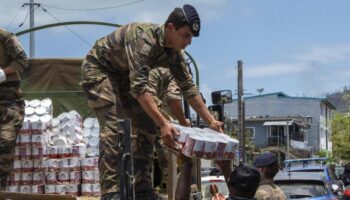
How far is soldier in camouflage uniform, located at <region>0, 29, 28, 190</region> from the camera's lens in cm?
518

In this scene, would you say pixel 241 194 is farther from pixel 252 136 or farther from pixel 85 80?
pixel 252 136

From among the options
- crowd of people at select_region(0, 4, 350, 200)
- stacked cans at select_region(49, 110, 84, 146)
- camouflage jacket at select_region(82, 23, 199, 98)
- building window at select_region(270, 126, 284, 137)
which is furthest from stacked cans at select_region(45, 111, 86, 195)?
building window at select_region(270, 126, 284, 137)

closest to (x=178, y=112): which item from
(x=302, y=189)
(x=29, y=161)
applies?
(x=29, y=161)

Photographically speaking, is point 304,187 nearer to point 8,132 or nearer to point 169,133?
point 8,132

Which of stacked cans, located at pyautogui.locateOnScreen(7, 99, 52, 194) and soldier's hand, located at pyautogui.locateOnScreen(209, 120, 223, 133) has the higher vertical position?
soldier's hand, located at pyautogui.locateOnScreen(209, 120, 223, 133)

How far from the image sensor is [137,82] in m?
3.96

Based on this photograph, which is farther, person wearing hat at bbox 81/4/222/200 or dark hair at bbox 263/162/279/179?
dark hair at bbox 263/162/279/179

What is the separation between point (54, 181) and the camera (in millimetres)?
6781

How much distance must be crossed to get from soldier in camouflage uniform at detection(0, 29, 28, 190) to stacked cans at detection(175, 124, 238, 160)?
6.29ft

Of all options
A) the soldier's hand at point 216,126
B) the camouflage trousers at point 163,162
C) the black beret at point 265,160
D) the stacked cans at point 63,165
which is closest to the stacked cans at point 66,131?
the stacked cans at point 63,165

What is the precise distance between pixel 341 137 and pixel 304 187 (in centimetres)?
5004

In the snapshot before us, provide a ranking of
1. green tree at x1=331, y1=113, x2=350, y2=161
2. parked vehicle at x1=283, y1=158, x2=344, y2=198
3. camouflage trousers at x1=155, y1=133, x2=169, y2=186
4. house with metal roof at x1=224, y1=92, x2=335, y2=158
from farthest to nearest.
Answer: house with metal roof at x1=224, y1=92, x2=335, y2=158 → green tree at x1=331, y1=113, x2=350, y2=161 → parked vehicle at x1=283, y1=158, x2=344, y2=198 → camouflage trousers at x1=155, y1=133, x2=169, y2=186

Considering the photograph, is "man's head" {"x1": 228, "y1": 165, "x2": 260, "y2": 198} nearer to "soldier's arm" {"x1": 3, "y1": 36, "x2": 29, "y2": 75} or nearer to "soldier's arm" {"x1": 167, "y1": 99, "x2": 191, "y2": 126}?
"soldier's arm" {"x1": 167, "y1": 99, "x2": 191, "y2": 126}

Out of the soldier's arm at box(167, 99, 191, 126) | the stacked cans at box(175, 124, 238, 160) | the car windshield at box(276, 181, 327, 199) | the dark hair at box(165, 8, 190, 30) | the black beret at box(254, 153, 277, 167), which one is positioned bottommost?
the car windshield at box(276, 181, 327, 199)
